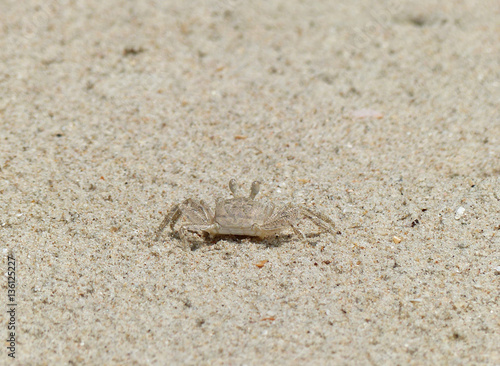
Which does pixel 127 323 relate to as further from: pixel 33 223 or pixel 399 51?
pixel 399 51

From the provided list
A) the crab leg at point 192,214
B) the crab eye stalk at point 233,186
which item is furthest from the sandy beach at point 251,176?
the crab eye stalk at point 233,186

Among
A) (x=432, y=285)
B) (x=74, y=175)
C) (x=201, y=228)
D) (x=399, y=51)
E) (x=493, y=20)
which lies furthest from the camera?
(x=493, y=20)

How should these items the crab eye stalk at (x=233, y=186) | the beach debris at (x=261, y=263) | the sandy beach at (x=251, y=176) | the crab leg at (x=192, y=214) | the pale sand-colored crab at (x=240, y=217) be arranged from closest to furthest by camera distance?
the sandy beach at (x=251, y=176)
the beach debris at (x=261, y=263)
the pale sand-colored crab at (x=240, y=217)
the crab leg at (x=192, y=214)
the crab eye stalk at (x=233, y=186)

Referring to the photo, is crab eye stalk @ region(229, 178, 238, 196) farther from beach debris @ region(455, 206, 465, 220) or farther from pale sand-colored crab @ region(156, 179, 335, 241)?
beach debris @ region(455, 206, 465, 220)

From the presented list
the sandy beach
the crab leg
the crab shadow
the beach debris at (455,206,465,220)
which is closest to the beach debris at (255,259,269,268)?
the sandy beach

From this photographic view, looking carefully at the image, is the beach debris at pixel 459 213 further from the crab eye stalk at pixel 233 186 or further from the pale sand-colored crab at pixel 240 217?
the crab eye stalk at pixel 233 186

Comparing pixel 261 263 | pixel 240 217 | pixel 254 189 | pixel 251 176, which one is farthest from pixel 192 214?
pixel 251 176

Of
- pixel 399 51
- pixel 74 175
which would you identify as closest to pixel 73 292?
pixel 74 175
